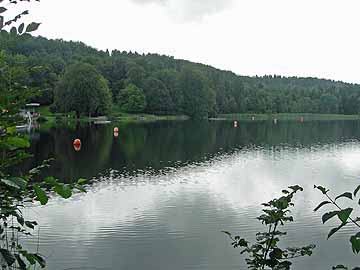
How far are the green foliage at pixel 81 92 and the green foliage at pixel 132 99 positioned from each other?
38.2 ft

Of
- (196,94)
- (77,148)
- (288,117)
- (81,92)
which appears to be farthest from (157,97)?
(77,148)

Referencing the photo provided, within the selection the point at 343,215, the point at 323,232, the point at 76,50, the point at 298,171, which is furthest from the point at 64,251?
the point at 76,50

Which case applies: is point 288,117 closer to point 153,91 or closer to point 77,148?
point 153,91

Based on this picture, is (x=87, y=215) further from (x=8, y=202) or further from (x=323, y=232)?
(x=8, y=202)

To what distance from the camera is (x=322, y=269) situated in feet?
33.4

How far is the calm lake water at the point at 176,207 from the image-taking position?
10789 mm

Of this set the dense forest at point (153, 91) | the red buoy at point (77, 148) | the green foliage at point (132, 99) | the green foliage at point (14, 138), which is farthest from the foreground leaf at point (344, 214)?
the green foliage at point (132, 99)

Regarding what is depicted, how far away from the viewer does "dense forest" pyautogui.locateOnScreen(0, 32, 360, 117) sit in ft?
248

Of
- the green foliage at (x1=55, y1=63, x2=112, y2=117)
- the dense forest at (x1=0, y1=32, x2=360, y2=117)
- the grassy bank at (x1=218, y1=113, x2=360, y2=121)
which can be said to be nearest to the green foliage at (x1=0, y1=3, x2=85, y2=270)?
the dense forest at (x1=0, y1=32, x2=360, y2=117)

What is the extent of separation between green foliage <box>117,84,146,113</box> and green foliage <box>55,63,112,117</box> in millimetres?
11639

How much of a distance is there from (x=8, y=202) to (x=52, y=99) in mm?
83673

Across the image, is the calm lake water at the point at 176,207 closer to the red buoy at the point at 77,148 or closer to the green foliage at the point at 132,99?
the red buoy at the point at 77,148

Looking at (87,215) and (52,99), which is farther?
(52,99)

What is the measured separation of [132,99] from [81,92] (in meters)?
16.3
